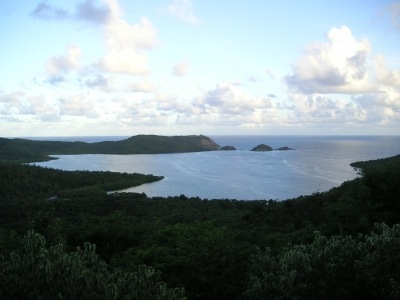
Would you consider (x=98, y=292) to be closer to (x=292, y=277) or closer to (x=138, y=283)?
(x=138, y=283)

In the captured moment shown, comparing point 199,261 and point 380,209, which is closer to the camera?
point 199,261

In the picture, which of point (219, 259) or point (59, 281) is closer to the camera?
point (59, 281)

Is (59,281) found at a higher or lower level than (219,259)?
higher

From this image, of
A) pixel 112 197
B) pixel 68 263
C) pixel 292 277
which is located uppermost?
pixel 68 263

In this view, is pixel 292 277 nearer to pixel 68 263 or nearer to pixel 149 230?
pixel 68 263

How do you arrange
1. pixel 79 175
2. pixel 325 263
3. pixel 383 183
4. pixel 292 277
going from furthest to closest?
pixel 79 175 < pixel 383 183 < pixel 325 263 < pixel 292 277

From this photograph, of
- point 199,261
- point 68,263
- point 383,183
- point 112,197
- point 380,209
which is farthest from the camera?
point 112,197

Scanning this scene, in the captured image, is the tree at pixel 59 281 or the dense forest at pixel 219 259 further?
the dense forest at pixel 219 259

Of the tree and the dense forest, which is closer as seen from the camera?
the tree

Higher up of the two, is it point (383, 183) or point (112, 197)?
point (383, 183)

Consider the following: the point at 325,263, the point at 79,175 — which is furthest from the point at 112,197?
the point at 325,263
